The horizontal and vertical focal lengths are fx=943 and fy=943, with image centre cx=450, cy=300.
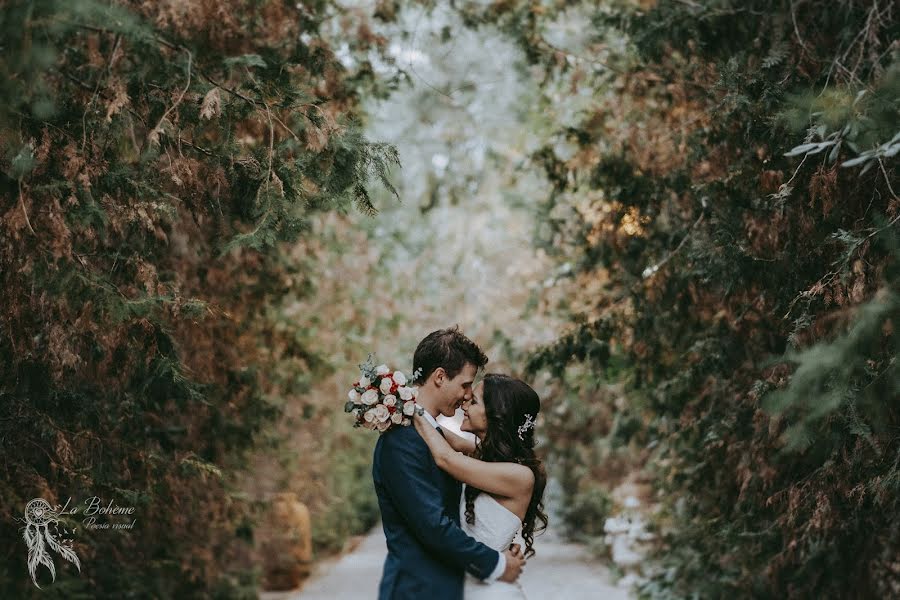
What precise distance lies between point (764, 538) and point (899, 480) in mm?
2006

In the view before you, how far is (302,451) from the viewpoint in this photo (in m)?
13.0

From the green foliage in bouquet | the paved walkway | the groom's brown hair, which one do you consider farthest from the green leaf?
the paved walkway

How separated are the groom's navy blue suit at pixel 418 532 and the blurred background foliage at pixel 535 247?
124 centimetres

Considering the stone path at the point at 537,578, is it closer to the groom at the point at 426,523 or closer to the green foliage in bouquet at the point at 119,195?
the green foliage in bouquet at the point at 119,195

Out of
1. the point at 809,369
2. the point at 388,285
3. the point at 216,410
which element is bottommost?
the point at 809,369

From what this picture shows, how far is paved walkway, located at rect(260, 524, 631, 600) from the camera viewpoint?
38.2 feet

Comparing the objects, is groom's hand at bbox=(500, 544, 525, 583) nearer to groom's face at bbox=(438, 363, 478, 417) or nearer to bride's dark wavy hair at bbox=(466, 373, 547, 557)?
bride's dark wavy hair at bbox=(466, 373, 547, 557)

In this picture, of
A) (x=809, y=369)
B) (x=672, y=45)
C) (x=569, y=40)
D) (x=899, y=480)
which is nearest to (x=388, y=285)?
(x=569, y=40)

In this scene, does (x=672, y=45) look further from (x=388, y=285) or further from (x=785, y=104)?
(x=388, y=285)

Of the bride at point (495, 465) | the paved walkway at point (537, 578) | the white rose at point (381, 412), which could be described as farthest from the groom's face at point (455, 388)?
the paved walkway at point (537, 578)

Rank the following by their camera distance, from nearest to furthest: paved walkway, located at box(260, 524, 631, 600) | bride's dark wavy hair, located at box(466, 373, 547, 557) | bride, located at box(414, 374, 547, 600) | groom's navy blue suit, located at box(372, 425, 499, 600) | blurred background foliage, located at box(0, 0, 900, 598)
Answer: groom's navy blue suit, located at box(372, 425, 499, 600)
bride, located at box(414, 374, 547, 600)
blurred background foliage, located at box(0, 0, 900, 598)
bride's dark wavy hair, located at box(466, 373, 547, 557)
paved walkway, located at box(260, 524, 631, 600)

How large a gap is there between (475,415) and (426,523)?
31.1 inches

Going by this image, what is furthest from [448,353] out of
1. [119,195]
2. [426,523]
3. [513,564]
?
[119,195]

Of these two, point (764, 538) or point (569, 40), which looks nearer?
point (764, 538)
